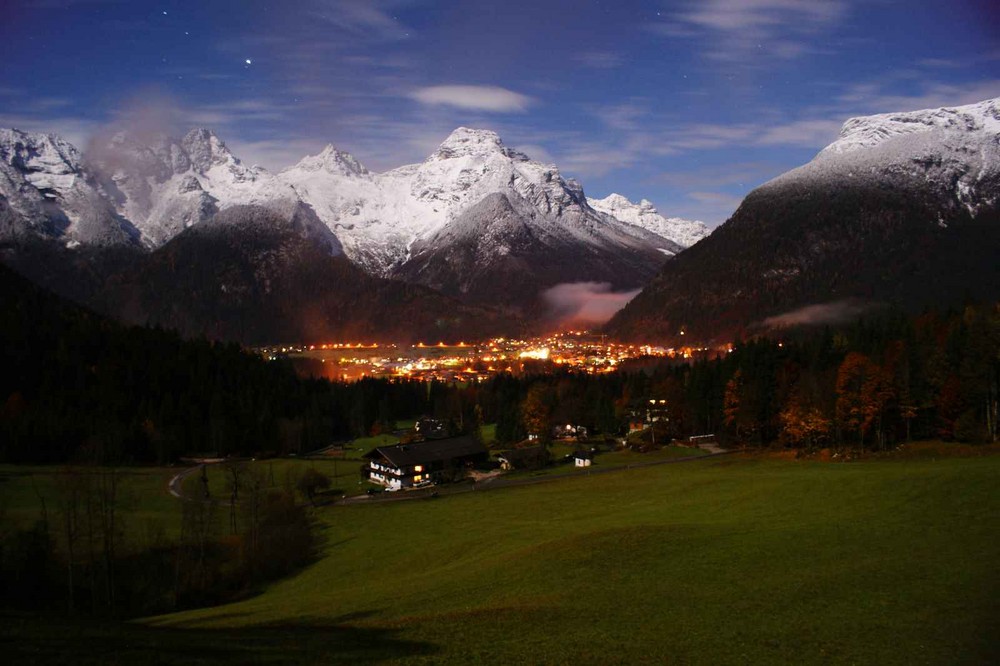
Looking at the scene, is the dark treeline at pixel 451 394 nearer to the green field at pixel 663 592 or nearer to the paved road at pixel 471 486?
the paved road at pixel 471 486

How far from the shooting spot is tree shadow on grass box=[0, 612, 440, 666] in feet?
60.0

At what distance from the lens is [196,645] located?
20.3 m

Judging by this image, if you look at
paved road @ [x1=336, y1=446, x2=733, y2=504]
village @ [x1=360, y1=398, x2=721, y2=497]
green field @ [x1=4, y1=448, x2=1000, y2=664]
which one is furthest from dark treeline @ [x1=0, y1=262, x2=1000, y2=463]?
green field @ [x1=4, y1=448, x2=1000, y2=664]

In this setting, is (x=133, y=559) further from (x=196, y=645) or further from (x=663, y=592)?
(x=663, y=592)

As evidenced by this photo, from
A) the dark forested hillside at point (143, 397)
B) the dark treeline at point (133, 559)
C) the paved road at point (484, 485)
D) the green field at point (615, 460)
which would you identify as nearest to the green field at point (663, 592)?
the dark treeline at point (133, 559)

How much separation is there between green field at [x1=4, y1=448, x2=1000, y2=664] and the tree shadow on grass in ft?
0.36

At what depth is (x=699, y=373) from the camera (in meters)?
Answer: 95.2

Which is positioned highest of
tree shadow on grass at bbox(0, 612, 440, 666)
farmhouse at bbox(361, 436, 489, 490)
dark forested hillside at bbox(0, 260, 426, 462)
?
dark forested hillside at bbox(0, 260, 426, 462)

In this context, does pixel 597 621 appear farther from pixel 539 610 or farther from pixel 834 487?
pixel 834 487

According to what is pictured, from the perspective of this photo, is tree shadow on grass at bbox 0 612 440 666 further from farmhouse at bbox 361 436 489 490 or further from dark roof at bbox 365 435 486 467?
dark roof at bbox 365 435 486 467

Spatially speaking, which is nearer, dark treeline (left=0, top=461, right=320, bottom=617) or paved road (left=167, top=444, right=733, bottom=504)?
dark treeline (left=0, top=461, right=320, bottom=617)

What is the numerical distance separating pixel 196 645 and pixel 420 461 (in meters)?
67.0

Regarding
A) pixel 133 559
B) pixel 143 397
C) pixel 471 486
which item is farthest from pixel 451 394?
pixel 133 559

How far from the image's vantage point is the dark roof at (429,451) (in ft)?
283
